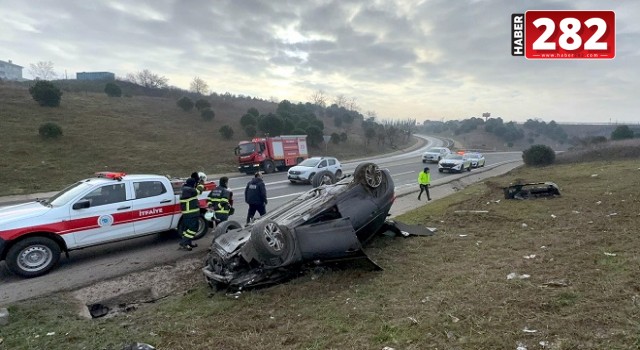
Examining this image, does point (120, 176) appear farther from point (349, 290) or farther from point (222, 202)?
point (349, 290)

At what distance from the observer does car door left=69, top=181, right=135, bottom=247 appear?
7.20 metres

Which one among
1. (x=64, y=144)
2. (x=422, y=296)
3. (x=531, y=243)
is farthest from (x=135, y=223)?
(x=64, y=144)

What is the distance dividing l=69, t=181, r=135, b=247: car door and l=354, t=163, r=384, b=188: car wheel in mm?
4809

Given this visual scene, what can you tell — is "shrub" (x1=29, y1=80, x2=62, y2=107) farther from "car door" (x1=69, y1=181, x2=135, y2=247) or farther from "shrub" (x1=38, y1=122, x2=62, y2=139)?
"car door" (x1=69, y1=181, x2=135, y2=247)

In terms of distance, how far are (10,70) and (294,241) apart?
425ft

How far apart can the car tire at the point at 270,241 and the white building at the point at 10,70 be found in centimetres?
11837

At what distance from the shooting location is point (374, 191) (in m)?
7.15

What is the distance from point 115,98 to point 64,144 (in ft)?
56.7

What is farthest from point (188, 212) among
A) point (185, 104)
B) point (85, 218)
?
point (185, 104)

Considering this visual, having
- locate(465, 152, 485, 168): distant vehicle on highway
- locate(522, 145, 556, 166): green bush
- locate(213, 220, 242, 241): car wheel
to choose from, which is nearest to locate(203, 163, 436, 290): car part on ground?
locate(213, 220, 242, 241): car wheel

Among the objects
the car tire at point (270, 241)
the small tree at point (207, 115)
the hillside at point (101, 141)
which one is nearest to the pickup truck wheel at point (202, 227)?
the car tire at point (270, 241)

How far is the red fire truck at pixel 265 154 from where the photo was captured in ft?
86.6

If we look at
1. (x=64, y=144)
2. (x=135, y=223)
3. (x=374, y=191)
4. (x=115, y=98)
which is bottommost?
(x=135, y=223)

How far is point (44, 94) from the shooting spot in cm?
3047
